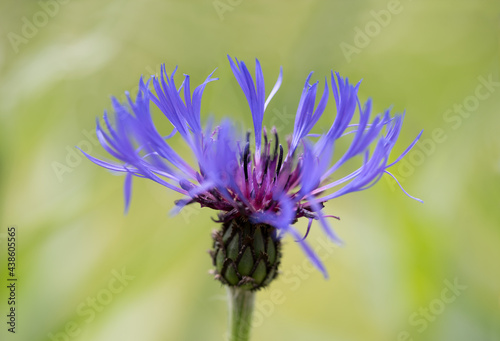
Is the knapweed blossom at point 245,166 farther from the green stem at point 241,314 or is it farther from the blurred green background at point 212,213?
the blurred green background at point 212,213

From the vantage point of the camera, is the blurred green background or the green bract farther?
the blurred green background

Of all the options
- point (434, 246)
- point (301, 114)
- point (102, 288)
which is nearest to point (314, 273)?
point (434, 246)

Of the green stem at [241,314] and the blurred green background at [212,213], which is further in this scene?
the blurred green background at [212,213]

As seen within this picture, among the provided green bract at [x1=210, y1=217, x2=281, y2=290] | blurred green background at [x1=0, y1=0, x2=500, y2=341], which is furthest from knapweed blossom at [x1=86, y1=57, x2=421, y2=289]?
blurred green background at [x1=0, y1=0, x2=500, y2=341]

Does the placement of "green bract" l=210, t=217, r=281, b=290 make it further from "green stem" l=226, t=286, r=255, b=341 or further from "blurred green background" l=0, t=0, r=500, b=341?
"blurred green background" l=0, t=0, r=500, b=341

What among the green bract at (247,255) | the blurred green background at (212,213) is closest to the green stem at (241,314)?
the green bract at (247,255)

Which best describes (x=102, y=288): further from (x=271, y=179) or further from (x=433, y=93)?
(x=433, y=93)

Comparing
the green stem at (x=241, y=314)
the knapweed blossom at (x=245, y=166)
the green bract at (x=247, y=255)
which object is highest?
the knapweed blossom at (x=245, y=166)
